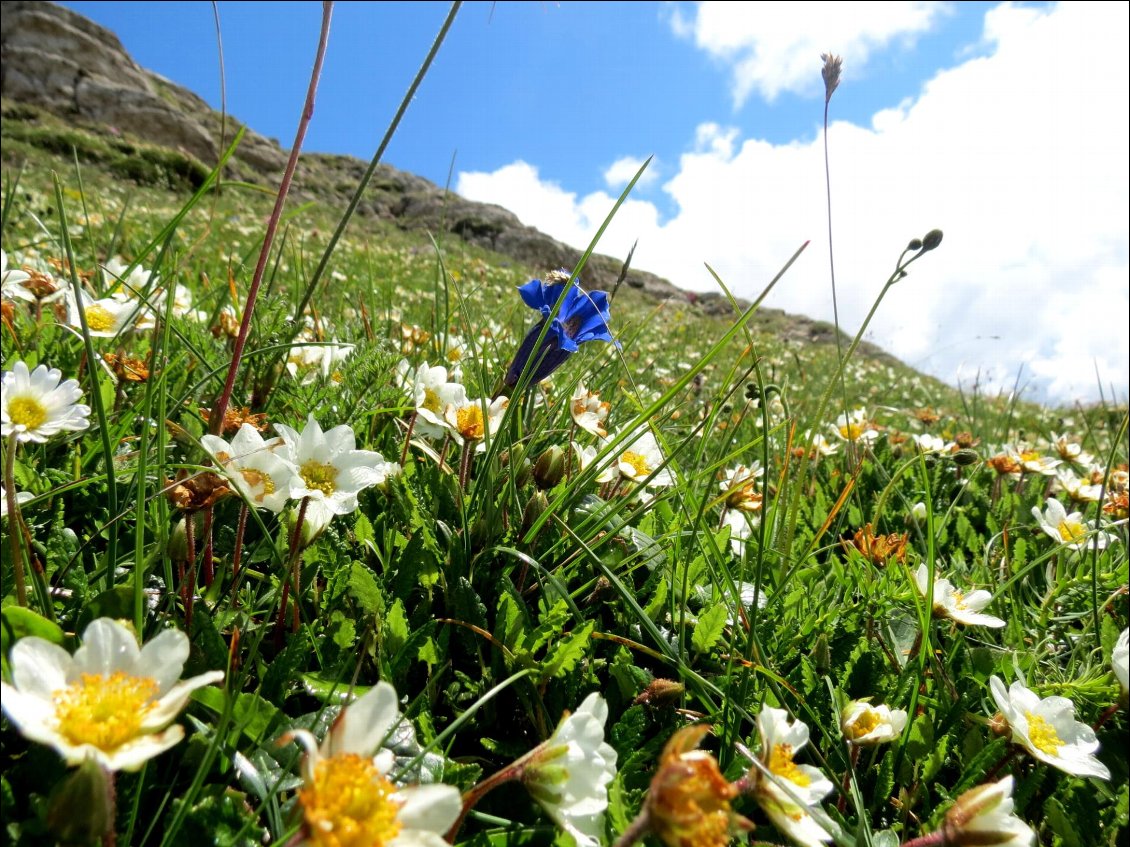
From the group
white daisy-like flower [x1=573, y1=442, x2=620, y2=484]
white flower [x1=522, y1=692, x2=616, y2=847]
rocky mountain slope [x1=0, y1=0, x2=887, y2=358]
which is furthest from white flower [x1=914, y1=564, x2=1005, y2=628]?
rocky mountain slope [x1=0, y1=0, x2=887, y2=358]

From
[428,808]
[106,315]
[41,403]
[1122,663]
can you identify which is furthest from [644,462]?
[106,315]

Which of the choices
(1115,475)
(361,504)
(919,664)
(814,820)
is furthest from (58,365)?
(1115,475)

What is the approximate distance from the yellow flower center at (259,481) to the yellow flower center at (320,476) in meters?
0.05

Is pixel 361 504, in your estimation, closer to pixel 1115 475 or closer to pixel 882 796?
pixel 882 796

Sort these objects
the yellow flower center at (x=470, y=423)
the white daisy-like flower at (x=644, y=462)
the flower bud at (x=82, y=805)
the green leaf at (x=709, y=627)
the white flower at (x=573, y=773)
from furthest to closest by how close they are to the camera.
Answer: the white daisy-like flower at (x=644, y=462) → the yellow flower center at (x=470, y=423) → the green leaf at (x=709, y=627) → the white flower at (x=573, y=773) → the flower bud at (x=82, y=805)

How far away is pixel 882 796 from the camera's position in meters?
0.96

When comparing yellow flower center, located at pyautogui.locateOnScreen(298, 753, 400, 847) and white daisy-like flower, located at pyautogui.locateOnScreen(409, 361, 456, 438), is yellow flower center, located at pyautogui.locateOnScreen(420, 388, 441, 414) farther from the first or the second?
yellow flower center, located at pyautogui.locateOnScreen(298, 753, 400, 847)

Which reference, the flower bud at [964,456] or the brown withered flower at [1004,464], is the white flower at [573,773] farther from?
the brown withered flower at [1004,464]

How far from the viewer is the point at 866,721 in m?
0.95

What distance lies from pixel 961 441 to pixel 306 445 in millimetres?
2547

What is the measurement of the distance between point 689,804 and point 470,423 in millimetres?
834

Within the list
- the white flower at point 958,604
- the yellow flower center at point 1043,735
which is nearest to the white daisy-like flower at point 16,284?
the white flower at point 958,604

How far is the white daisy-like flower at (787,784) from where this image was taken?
729 millimetres

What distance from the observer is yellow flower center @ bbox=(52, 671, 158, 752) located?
566mm
